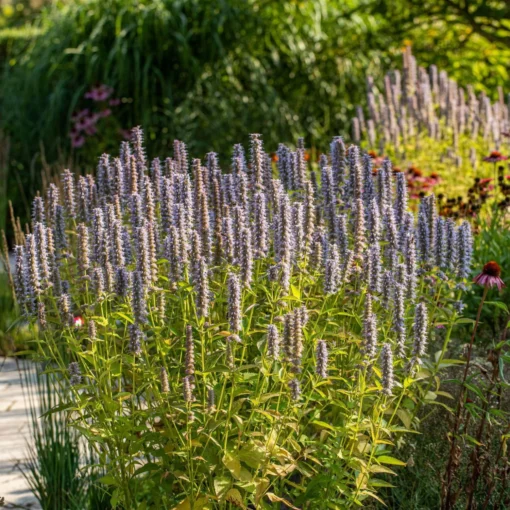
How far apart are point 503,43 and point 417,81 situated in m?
2.78

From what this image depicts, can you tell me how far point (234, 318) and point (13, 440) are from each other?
2.76 metres

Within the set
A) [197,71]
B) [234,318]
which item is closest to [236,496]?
[234,318]

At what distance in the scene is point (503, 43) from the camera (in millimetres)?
10656

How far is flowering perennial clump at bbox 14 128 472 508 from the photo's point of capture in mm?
2762

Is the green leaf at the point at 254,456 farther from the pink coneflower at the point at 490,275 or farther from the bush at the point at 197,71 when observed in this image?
the bush at the point at 197,71

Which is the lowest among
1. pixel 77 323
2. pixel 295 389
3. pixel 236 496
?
pixel 236 496

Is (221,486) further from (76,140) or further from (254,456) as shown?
(76,140)

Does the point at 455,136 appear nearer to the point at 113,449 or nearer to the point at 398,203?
the point at 398,203

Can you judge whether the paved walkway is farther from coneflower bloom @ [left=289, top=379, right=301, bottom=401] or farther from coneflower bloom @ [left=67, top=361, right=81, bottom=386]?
coneflower bloom @ [left=289, top=379, right=301, bottom=401]

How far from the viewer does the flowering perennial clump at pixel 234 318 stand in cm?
276

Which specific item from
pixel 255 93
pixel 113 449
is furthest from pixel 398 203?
pixel 255 93

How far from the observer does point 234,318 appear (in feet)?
8.48

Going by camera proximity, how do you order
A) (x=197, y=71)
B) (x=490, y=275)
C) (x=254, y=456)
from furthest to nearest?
(x=197, y=71) < (x=490, y=275) < (x=254, y=456)

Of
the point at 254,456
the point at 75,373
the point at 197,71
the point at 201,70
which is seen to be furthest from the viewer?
the point at 201,70
